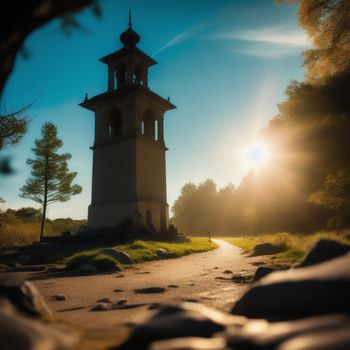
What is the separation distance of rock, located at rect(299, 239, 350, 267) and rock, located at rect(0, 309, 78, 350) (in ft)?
12.0

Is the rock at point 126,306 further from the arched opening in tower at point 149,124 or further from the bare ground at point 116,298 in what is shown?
the arched opening in tower at point 149,124

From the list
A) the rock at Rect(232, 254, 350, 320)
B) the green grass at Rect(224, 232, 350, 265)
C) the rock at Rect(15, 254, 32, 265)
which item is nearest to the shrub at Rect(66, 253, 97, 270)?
the rock at Rect(15, 254, 32, 265)

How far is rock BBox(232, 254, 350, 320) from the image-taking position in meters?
2.59

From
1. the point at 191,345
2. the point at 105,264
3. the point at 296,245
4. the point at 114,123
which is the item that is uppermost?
the point at 114,123

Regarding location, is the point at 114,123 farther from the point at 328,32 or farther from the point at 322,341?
the point at 322,341

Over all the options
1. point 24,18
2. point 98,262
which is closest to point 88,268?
point 98,262

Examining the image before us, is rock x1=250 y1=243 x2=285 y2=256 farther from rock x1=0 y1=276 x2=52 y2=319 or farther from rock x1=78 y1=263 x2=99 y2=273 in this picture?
rock x1=0 y1=276 x2=52 y2=319

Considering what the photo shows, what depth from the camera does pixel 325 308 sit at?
2586mm

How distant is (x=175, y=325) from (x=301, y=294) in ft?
3.65

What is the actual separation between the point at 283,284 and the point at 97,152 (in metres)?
27.0

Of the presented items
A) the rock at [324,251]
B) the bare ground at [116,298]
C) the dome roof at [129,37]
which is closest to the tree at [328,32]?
the rock at [324,251]

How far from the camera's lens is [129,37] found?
29.4 m

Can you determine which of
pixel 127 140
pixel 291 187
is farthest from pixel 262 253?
pixel 127 140

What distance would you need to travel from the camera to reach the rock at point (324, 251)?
15.0 ft
